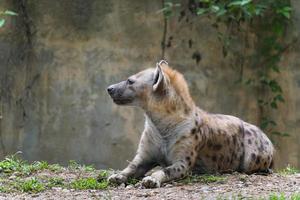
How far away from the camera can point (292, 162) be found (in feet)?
27.4

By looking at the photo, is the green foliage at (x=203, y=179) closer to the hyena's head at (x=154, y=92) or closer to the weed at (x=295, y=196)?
the hyena's head at (x=154, y=92)

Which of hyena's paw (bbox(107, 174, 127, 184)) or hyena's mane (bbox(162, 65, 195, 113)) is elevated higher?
hyena's mane (bbox(162, 65, 195, 113))

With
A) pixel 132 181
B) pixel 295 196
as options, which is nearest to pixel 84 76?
pixel 132 181

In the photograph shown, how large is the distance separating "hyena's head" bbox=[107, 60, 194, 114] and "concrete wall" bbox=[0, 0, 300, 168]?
101 inches

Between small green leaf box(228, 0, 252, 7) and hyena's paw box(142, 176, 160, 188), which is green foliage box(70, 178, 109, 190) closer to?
hyena's paw box(142, 176, 160, 188)

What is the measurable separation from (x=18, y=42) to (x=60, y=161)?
Result: 1276mm

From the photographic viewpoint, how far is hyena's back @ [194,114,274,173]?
5.86 m

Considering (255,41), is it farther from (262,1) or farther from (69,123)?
(69,123)

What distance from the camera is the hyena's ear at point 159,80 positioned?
224 inches

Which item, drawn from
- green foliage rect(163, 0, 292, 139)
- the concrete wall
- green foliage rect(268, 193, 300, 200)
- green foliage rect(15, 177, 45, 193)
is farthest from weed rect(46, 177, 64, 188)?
green foliage rect(163, 0, 292, 139)

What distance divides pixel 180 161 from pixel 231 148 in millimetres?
527

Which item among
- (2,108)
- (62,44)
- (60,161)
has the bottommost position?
(60,161)

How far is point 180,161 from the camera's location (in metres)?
5.64

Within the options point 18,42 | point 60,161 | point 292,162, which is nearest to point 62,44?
point 18,42
